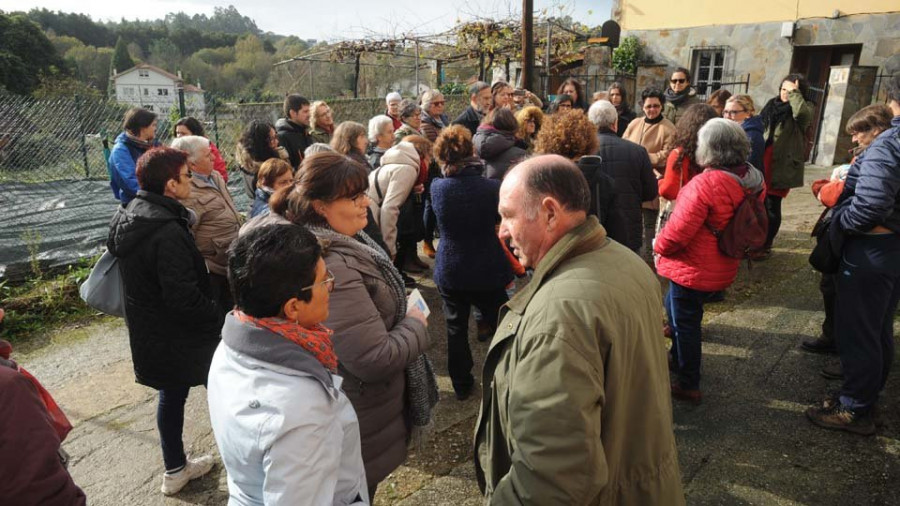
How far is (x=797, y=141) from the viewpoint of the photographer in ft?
19.3

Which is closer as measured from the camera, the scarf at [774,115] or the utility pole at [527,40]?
the scarf at [774,115]

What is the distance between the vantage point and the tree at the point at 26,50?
16625mm

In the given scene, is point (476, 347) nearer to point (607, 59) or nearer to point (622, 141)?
point (622, 141)

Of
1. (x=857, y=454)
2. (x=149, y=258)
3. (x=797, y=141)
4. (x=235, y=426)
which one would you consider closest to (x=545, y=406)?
(x=235, y=426)

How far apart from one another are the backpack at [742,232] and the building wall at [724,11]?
1183 cm

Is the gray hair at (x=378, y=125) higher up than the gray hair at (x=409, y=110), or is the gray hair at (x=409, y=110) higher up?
the gray hair at (x=409, y=110)

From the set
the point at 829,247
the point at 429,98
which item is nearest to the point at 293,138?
the point at 429,98

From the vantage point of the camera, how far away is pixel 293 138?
5.78 m

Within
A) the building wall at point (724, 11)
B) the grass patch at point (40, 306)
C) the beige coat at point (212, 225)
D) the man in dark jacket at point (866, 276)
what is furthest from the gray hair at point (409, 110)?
the building wall at point (724, 11)

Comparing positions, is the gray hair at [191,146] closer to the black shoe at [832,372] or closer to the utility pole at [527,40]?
the black shoe at [832,372]

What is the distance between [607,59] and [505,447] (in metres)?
15.1

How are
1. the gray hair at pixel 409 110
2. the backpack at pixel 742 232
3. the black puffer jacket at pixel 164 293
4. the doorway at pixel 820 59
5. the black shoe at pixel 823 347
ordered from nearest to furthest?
the black puffer jacket at pixel 164 293, the backpack at pixel 742 232, the black shoe at pixel 823 347, the gray hair at pixel 409 110, the doorway at pixel 820 59

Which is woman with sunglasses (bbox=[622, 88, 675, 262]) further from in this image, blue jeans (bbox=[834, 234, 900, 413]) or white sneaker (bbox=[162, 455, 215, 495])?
white sneaker (bbox=[162, 455, 215, 495])

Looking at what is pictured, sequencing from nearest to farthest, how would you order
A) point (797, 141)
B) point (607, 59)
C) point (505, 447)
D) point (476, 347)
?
point (505, 447) < point (476, 347) < point (797, 141) < point (607, 59)
